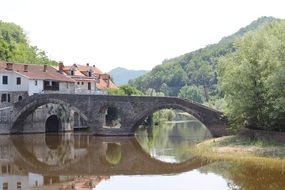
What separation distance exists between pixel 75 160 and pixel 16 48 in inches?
2255

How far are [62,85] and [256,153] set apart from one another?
121ft

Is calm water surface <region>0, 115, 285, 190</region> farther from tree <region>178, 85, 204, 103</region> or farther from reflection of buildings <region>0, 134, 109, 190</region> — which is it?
tree <region>178, 85, 204, 103</region>

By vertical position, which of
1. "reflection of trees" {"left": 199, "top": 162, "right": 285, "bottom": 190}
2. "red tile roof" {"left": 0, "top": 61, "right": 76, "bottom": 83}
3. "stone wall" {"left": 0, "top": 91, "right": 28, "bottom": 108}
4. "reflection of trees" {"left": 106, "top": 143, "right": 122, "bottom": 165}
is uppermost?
"red tile roof" {"left": 0, "top": 61, "right": 76, "bottom": 83}

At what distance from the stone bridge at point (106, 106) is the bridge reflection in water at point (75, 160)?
2372 millimetres

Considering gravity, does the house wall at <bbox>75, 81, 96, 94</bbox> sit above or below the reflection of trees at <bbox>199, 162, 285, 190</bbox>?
above

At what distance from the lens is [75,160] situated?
43.9m

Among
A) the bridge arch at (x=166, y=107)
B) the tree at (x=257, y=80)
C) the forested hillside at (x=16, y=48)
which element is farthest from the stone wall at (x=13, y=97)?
the tree at (x=257, y=80)

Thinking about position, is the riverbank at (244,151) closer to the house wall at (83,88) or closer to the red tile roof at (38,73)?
the red tile roof at (38,73)

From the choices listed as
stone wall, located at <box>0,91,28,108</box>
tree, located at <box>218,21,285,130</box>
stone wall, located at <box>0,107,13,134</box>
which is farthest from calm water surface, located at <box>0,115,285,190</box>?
stone wall, located at <box>0,91,28,108</box>

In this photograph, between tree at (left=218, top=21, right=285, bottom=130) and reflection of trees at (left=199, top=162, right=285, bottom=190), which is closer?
reflection of trees at (left=199, top=162, right=285, bottom=190)

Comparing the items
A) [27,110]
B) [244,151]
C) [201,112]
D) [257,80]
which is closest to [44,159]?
[244,151]

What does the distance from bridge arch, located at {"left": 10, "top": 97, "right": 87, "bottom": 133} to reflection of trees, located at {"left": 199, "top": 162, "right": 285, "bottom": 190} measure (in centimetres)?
2893

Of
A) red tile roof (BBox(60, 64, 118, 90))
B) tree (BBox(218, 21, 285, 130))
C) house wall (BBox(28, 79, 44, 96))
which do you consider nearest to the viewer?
tree (BBox(218, 21, 285, 130))

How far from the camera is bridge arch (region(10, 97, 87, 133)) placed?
63.5 m
